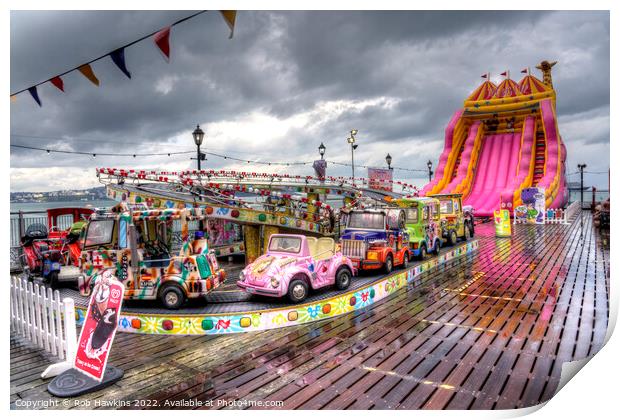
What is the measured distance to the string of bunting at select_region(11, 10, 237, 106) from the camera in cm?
493

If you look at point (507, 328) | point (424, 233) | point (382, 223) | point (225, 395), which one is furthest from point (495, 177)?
point (225, 395)

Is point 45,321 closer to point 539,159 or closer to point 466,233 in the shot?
point 466,233

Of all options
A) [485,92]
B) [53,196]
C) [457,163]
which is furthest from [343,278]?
[485,92]

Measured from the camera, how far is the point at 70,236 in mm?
9883

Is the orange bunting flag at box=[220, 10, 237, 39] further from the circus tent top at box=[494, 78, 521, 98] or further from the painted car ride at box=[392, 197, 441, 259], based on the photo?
the circus tent top at box=[494, 78, 521, 98]

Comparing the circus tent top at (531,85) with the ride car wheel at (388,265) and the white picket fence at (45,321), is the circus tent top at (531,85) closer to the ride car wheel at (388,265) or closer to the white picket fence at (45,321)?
the ride car wheel at (388,265)

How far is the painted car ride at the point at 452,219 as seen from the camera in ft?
47.7

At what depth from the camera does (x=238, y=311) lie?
22.4 feet

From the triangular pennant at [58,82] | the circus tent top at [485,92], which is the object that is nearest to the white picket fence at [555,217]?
the circus tent top at [485,92]

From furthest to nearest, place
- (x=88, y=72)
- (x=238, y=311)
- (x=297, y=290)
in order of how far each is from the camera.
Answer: (x=297, y=290), (x=238, y=311), (x=88, y=72)

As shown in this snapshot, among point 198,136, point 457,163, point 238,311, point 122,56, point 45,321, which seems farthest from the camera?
point 457,163

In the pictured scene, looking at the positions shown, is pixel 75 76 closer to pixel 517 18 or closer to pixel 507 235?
pixel 517 18

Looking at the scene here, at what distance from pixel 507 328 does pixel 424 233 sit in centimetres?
579

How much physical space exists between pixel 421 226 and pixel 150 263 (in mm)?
7843
